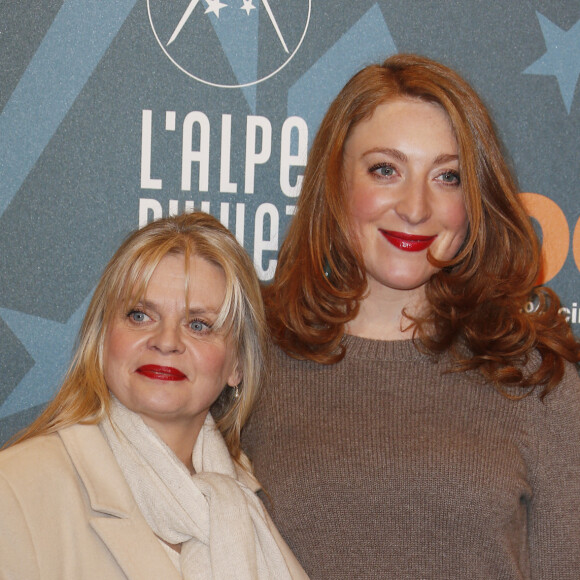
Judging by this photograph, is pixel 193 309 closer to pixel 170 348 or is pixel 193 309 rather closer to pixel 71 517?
pixel 170 348

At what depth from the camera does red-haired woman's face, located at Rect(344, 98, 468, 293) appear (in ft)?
6.12

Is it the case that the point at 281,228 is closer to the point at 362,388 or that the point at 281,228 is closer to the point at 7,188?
the point at 362,388

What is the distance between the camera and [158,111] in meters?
2.20

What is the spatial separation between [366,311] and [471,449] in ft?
1.35

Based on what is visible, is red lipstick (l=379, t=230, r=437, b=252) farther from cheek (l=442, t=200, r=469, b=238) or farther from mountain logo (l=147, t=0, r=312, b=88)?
mountain logo (l=147, t=0, r=312, b=88)

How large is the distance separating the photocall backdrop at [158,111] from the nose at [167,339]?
0.56m

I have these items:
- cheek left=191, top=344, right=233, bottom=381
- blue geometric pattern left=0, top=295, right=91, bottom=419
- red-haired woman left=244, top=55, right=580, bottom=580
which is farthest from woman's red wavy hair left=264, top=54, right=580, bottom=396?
blue geometric pattern left=0, top=295, right=91, bottom=419

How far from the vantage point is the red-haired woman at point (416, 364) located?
1.77m

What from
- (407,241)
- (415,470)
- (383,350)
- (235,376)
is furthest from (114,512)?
(407,241)

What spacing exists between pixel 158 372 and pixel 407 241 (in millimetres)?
605

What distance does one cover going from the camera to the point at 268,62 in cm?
221

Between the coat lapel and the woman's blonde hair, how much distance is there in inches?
2.6

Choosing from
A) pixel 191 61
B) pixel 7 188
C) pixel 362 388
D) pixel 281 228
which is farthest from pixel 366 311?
pixel 7 188

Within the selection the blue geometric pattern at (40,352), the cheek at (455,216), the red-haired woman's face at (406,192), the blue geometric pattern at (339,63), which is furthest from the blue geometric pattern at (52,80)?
the cheek at (455,216)
